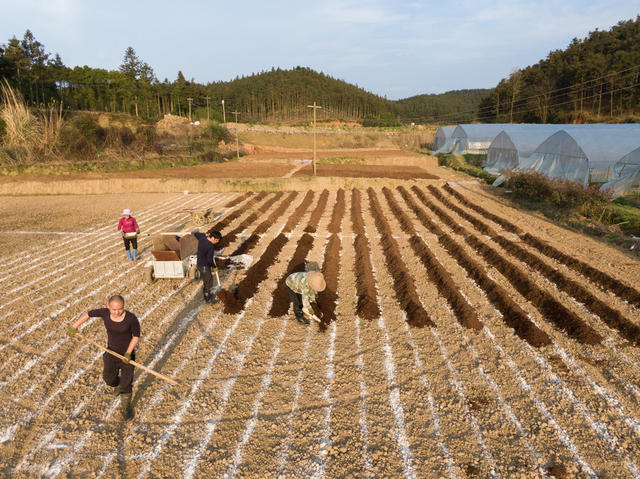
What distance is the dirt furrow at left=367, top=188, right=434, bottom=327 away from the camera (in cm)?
689

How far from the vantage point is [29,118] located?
1057 inches

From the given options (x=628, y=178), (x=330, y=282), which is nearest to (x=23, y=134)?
(x=330, y=282)

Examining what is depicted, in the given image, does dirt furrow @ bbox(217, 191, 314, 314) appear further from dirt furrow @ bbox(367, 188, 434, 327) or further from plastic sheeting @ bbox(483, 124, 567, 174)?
plastic sheeting @ bbox(483, 124, 567, 174)

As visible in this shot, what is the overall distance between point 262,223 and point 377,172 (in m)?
14.9

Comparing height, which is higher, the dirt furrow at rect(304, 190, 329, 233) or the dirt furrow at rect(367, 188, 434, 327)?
the dirt furrow at rect(304, 190, 329, 233)

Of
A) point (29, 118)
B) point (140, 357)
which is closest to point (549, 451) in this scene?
point (140, 357)

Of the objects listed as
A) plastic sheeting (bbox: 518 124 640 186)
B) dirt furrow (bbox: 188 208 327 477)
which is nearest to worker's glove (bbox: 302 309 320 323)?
dirt furrow (bbox: 188 208 327 477)

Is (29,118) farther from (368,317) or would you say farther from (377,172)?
(368,317)

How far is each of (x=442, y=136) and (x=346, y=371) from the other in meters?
41.6

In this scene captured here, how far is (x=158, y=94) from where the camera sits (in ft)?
231

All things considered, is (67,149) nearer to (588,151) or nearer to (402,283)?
(402,283)

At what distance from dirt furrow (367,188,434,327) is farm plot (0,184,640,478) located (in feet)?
0.21

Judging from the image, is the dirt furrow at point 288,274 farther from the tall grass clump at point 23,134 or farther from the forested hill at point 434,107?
the forested hill at point 434,107

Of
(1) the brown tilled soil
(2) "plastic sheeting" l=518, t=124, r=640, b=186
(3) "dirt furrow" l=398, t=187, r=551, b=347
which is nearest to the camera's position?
(3) "dirt furrow" l=398, t=187, r=551, b=347
